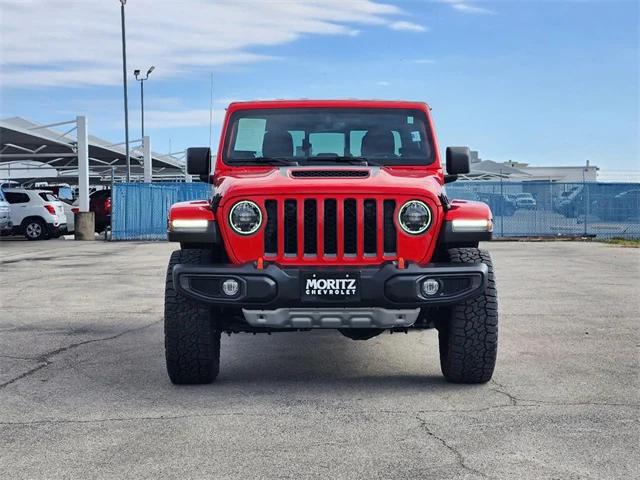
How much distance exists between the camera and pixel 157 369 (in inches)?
277

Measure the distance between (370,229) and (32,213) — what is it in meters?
23.3

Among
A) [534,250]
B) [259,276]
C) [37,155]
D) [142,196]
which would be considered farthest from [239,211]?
[37,155]

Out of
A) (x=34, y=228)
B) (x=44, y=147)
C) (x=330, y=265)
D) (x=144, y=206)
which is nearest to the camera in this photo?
(x=330, y=265)

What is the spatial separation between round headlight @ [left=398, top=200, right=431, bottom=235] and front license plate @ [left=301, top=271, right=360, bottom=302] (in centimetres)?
49

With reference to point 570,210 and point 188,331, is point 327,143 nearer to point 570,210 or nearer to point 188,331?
point 188,331

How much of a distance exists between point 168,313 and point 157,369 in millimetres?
1023

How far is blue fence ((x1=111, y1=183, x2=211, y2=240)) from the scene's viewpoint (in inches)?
1127

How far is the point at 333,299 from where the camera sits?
5852 millimetres

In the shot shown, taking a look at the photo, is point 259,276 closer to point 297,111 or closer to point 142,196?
point 297,111

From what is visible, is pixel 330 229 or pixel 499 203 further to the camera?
pixel 499 203

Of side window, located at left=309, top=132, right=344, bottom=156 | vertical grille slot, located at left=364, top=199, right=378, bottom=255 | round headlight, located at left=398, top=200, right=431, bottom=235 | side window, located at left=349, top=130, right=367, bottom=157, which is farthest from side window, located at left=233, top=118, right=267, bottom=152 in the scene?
round headlight, located at left=398, top=200, right=431, bottom=235

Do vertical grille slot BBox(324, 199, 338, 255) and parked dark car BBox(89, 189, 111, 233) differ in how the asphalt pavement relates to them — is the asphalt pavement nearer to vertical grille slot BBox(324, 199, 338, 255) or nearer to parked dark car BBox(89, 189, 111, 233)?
vertical grille slot BBox(324, 199, 338, 255)

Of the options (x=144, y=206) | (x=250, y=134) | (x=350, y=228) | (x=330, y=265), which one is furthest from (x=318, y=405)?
(x=144, y=206)

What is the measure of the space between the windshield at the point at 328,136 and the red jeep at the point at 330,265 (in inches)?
29.8
